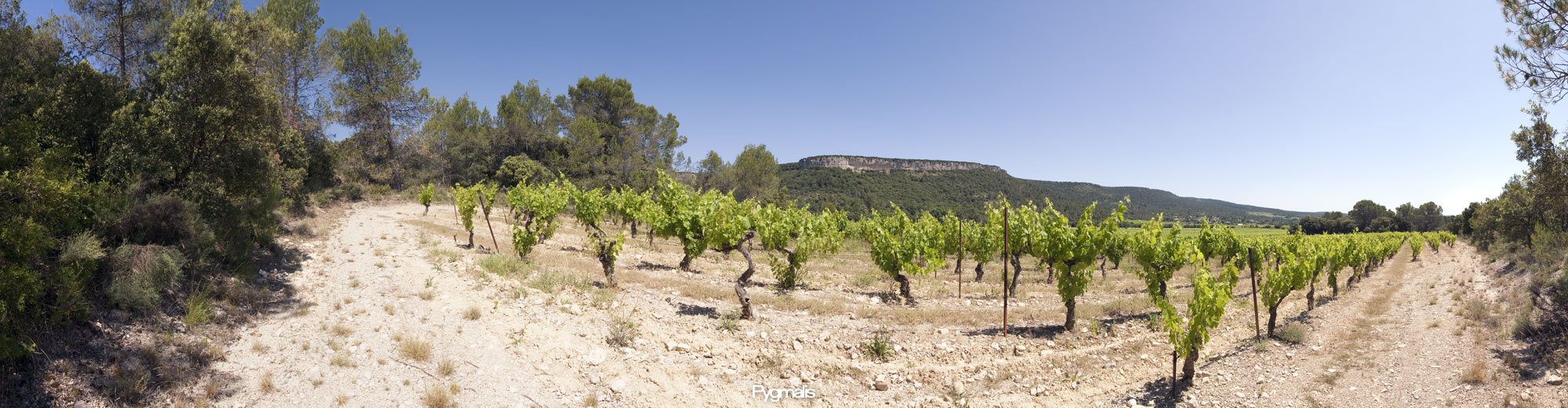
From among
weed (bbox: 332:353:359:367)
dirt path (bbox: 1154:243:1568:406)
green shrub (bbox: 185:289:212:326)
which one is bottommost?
dirt path (bbox: 1154:243:1568:406)

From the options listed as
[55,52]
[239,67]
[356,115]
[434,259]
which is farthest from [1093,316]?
[356,115]

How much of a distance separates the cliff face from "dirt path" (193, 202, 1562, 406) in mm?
99642

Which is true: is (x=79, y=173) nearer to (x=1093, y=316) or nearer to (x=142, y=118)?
(x=142, y=118)

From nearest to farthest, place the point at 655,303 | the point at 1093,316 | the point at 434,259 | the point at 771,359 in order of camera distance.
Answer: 1. the point at 771,359
2. the point at 655,303
3. the point at 1093,316
4. the point at 434,259

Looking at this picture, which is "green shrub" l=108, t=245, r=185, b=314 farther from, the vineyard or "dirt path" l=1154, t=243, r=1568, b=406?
"dirt path" l=1154, t=243, r=1568, b=406

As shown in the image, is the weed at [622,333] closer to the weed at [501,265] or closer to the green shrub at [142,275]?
the weed at [501,265]

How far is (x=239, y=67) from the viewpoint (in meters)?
9.37

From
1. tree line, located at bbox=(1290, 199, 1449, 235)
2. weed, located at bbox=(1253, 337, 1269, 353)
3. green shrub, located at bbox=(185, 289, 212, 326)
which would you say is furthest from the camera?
tree line, located at bbox=(1290, 199, 1449, 235)

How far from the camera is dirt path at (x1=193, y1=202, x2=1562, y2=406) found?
707cm

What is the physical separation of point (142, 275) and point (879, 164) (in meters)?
112

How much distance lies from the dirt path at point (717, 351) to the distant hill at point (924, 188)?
5784 cm

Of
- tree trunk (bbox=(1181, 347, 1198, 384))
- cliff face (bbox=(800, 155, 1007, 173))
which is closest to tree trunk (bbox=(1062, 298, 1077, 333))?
tree trunk (bbox=(1181, 347, 1198, 384))

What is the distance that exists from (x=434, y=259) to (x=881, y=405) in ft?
39.5

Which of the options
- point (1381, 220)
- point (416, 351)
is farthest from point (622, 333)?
point (1381, 220)
